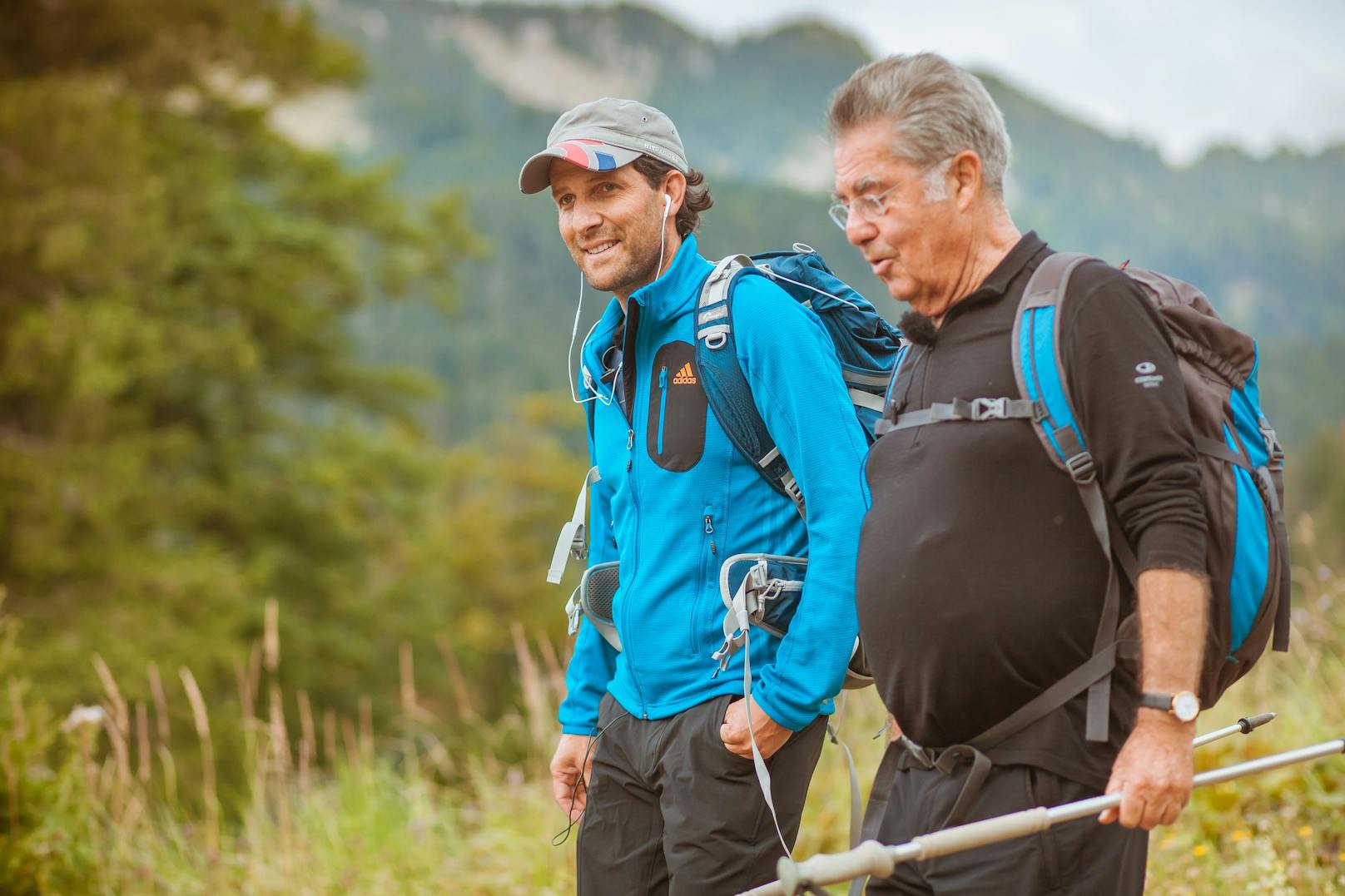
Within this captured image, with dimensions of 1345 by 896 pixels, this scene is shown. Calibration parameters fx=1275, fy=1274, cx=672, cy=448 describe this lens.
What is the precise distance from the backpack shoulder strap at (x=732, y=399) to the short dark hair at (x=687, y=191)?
1.14ft

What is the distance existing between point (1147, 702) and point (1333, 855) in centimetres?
237

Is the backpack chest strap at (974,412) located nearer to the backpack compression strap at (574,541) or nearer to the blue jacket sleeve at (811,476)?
the blue jacket sleeve at (811,476)

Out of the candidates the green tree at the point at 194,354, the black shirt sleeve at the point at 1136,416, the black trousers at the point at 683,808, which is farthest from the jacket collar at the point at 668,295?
the green tree at the point at 194,354

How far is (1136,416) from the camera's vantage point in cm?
176

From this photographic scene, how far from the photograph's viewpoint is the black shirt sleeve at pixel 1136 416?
1742 millimetres

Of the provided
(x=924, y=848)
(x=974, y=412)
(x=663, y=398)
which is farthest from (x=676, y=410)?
(x=924, y=848)

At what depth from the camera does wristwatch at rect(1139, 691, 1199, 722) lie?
1716 millimetres

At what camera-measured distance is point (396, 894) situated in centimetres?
432

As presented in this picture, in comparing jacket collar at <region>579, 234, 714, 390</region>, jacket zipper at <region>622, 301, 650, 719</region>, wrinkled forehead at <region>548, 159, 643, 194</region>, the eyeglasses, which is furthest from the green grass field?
wrinkled forehead at <region>548, 159, 643, 194</region>

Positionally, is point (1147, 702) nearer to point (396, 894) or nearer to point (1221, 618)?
point (1221, 618)

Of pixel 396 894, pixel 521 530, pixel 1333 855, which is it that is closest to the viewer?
pixel 1333 855

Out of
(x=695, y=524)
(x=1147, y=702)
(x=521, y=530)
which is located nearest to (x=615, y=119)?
(x=695, y=524)

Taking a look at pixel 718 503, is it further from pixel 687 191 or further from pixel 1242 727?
Result: pixel 1242 727

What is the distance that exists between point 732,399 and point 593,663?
0.78 m
